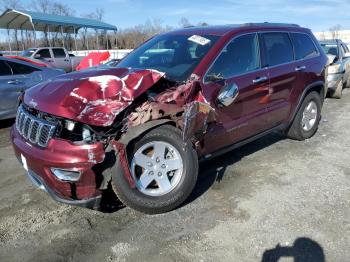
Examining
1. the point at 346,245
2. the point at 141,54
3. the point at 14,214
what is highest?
the point at 141,54

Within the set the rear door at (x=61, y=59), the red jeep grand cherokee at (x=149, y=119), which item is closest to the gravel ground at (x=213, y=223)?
the red jeep grand cherokee at (x=149, y=119)

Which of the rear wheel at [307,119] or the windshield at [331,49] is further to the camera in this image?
the windshield at [331,49]

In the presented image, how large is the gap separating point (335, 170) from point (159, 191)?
2525 millimetres

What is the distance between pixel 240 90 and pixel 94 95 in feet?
5.85

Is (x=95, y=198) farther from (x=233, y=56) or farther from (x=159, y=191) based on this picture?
(x=233, y=56)

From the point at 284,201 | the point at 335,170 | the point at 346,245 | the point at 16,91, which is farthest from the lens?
the point at 16,91

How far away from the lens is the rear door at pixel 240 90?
13.7 feet

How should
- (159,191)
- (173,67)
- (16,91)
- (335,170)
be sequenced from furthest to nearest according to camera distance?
(16,91), (335,170), (173,67), (159,191)

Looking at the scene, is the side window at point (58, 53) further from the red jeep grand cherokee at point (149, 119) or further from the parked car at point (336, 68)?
the red jeep grand cherokee at point (149, 119)

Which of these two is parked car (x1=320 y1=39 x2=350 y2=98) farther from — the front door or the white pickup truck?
the white pickup truck

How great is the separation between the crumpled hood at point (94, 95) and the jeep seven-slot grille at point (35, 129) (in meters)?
0.11

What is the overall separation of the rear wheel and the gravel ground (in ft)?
3.42

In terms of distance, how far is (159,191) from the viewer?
3.70 m

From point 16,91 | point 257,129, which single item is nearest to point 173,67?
point 257,129
